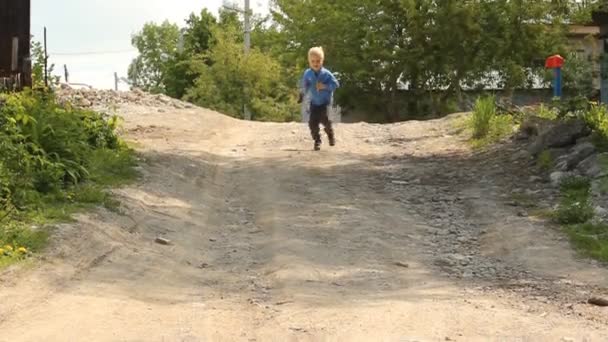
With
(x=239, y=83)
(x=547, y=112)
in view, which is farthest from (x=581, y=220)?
(x=239, y=83)

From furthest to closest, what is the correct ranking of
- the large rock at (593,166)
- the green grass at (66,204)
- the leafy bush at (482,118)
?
1. the leafy bush at (482,118)
2. the large rock at (593,166)
3. the green grass at (66,204)

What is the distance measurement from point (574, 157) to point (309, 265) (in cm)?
513

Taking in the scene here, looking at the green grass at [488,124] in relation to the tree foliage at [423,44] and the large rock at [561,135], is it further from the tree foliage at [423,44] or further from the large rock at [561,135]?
the tree foliage at [423,44]

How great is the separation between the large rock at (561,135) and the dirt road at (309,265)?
61 centimetres

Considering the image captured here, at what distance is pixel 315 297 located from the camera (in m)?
6.22

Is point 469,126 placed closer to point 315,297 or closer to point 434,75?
point 315,297

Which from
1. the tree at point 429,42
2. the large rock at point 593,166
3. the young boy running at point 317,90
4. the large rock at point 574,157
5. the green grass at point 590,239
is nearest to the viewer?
the green grass at point 590,239

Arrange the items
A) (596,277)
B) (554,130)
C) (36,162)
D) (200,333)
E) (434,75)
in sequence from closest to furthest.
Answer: (200,333) → (596,277) → (36,162) → (554,130) → (434,75)

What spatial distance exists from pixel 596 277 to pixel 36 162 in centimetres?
535

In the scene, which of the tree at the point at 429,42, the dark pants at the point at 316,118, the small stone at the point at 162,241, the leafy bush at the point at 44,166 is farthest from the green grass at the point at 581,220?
the tree at the point at 429,42

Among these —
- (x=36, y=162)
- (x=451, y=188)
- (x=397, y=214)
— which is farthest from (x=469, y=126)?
(x=36, y=162)

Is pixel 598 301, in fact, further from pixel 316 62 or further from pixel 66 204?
pixel 316 62

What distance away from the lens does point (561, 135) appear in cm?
1205

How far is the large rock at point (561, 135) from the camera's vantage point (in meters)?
11.9
